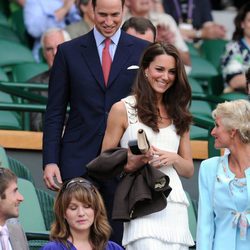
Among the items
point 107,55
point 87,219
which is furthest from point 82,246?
point 107,55

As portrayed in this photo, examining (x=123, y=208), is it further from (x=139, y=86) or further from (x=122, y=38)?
(x=122, y=38)

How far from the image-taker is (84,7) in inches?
443

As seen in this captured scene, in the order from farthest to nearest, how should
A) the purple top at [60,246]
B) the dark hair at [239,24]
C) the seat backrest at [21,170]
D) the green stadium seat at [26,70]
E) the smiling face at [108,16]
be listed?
the dark hair at [239,24] < the green stadium seat at [26,70] < the seat backrest at [21,170] < the smiling face at [108,16] < the purple top at [60,246]

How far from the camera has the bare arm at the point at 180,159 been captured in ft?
23.1

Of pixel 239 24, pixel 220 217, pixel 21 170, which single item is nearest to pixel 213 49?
pixel 239 24

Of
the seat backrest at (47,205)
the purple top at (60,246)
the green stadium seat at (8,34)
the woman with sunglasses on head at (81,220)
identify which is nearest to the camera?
the purple top at (60,246)

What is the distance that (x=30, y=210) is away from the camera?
26.6 feet

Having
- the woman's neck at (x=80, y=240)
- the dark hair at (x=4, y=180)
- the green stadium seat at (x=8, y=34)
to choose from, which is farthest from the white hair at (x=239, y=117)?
the green stadium seat at (x=8, y=34)

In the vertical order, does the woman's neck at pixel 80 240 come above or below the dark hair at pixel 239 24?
above

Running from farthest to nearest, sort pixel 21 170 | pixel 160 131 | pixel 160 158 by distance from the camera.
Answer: pixel 21 170 < pixel 160 131 < pixel 160 158

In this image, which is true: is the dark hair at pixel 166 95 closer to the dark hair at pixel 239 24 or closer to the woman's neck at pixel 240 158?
the woman's neck at pixel 240 158

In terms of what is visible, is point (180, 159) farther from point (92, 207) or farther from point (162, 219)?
point (92, 207)

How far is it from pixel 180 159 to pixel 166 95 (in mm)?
385

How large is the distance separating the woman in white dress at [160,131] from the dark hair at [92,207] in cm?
16
